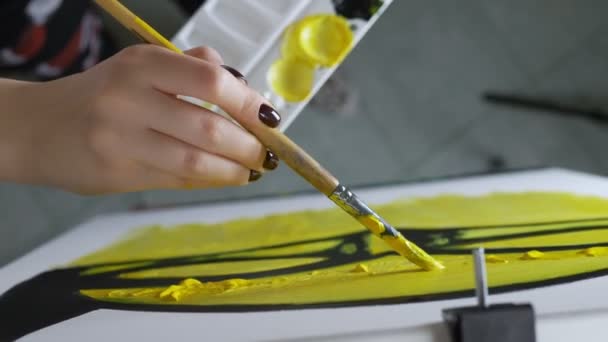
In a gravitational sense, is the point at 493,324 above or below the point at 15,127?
below

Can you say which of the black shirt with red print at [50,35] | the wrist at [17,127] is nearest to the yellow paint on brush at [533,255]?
the wrist at [17,127]

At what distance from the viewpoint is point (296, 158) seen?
0.42 metres

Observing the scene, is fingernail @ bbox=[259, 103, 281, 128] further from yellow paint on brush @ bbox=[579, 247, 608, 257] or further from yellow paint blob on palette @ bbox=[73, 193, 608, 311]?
yellow paint on brush @ bbox=[579, 247, 608, 257]

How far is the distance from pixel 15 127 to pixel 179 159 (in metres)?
0.14

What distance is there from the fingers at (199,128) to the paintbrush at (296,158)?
0.04ft

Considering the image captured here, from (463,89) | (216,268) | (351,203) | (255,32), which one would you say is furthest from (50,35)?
(463,89)

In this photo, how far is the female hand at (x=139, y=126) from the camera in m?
0.39

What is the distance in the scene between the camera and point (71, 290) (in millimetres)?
549

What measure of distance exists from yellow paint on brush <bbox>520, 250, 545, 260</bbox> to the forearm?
40 centimetres

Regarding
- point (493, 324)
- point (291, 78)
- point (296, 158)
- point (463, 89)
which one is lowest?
point (493, 324)

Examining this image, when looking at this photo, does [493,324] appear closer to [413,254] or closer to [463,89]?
[413,254]

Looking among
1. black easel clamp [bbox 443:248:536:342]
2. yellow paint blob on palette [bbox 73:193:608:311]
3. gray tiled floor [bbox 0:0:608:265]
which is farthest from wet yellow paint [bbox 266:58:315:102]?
gray tiled floor [bbox 0:0:608:265]

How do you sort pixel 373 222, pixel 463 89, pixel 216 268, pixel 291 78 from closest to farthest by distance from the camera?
pixel 373 222, pixel 216 268, pixel 291 78, pixel 463 89

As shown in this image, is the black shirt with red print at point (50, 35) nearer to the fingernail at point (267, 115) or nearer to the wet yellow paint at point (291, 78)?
the wet yellow paint at point (291, 78)
